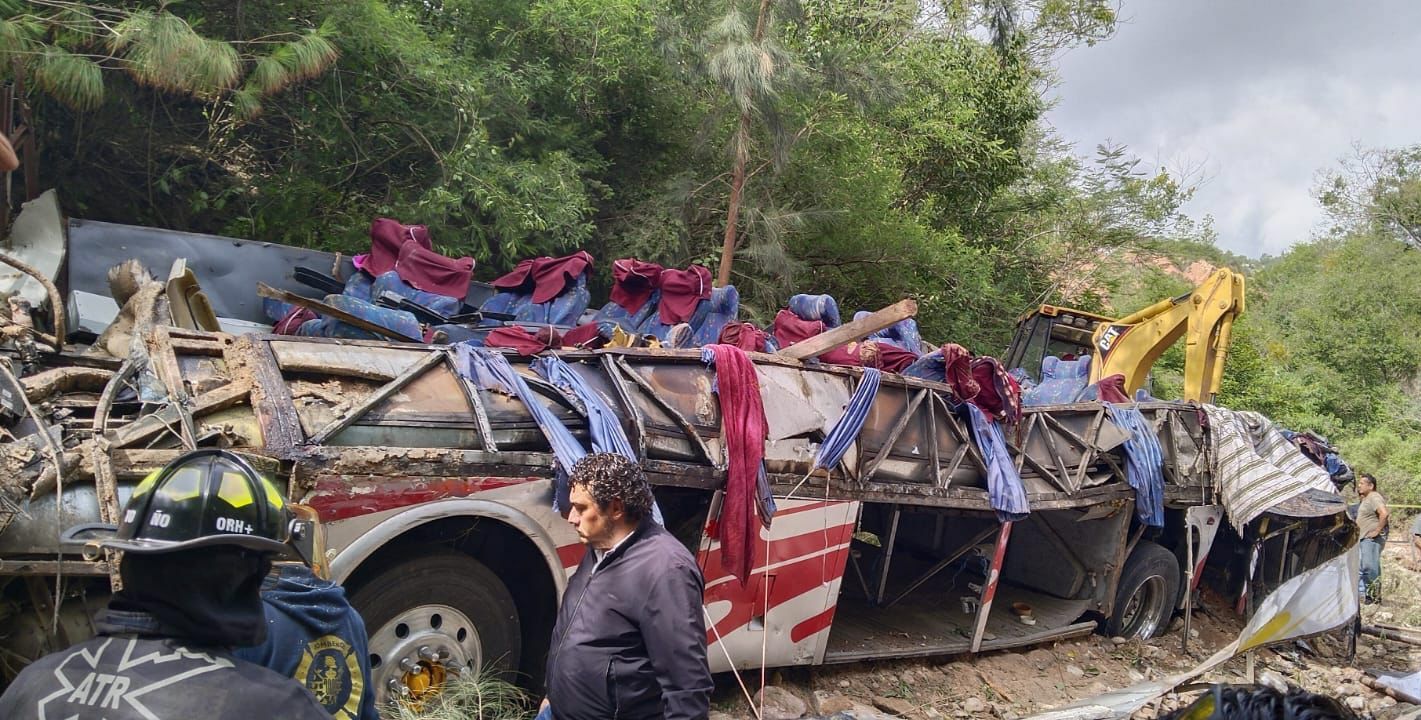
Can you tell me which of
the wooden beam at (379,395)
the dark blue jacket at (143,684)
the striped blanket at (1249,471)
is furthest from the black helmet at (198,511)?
the striped blanket at (1249,471)

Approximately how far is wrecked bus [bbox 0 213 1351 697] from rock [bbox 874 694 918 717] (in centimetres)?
32

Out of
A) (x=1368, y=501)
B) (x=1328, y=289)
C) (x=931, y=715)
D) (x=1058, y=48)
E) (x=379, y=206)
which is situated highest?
(x=1058, y=48)

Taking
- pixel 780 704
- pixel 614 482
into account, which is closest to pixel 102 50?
pixel 780 704

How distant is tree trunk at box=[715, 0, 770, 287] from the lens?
12.7 metres

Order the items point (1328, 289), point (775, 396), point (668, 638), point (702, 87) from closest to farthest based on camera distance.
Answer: point (668, 638) → point (775, 396) → point (702, 87) → point (1328, 289)

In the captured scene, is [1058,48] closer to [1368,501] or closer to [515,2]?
[1368,501]

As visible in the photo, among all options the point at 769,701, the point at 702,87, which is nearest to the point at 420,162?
the point at 702,87

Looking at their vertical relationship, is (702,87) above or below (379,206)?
above

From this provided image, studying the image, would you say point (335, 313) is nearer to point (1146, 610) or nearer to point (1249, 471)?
point (1146, 610)

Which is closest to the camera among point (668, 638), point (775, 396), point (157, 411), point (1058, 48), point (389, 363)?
point (668, 638)

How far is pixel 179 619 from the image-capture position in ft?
5.56

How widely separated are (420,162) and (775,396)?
7.11m

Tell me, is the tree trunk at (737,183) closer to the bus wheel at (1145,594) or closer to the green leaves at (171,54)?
the bus wheel at (1145,594)

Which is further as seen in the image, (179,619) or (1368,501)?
(1368,501)
